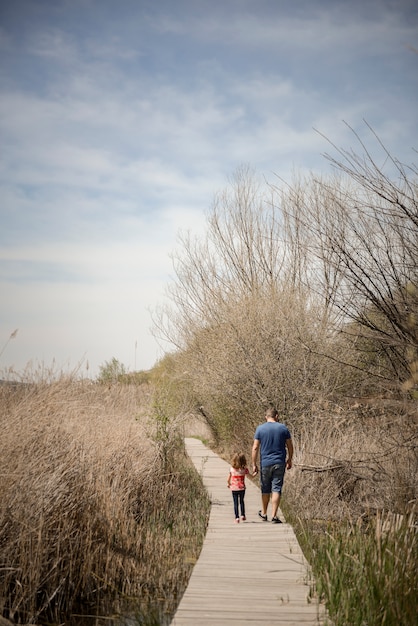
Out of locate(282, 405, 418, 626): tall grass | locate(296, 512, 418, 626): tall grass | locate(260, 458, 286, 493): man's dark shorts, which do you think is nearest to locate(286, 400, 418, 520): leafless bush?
locate(282, 405, 418, 626): tall grass

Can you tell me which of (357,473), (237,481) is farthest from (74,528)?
(357,473)

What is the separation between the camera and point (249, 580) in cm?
617

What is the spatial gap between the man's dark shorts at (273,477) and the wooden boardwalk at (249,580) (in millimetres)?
516

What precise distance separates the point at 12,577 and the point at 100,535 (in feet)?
4.72

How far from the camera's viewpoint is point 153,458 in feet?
35.8

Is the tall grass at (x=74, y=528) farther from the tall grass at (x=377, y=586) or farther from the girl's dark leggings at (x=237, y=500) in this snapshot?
the tall grass at (x=377, y=586)

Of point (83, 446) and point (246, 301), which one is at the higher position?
point (246, 301)

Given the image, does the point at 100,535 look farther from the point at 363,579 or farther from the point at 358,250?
the point at 358,250

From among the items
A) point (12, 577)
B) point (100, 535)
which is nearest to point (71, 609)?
point (12, 577)

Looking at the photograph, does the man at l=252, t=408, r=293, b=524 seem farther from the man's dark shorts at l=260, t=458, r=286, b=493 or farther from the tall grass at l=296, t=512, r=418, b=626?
the tall grass at l=296, t=512, r=418, b=626

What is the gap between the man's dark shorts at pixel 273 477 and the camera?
9.05 meters

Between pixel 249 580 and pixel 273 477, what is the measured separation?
9.98 feet

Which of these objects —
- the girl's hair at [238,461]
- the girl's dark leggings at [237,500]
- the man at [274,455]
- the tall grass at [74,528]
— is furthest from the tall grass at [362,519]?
the tall grass at [74,528]

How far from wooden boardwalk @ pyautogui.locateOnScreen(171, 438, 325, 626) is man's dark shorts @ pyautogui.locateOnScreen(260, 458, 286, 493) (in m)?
0.52
